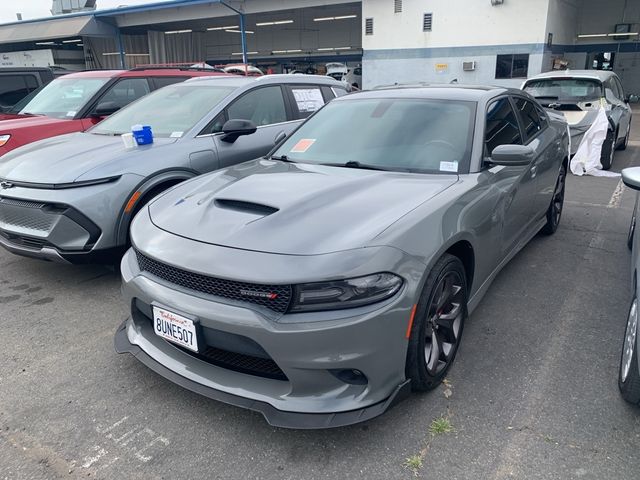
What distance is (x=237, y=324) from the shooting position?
2.17 metres

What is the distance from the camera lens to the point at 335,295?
7.12ft

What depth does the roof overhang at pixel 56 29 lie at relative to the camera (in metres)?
28.8

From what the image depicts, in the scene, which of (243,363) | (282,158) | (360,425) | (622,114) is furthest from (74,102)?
(622,114)

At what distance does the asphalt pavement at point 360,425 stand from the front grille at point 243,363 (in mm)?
351

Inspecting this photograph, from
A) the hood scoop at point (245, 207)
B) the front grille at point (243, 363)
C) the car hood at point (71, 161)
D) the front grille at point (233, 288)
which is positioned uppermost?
the hood scoop at point (245, 207)

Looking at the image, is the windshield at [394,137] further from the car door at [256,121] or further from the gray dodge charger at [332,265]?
the car door at [256,121]

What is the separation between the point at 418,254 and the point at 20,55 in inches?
1568

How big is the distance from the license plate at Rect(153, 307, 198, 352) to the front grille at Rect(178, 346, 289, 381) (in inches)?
3.5

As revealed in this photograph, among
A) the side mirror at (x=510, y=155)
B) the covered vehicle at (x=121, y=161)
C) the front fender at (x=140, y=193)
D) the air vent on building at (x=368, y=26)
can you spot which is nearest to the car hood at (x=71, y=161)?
the covered vehicle at (x=121, y=161)

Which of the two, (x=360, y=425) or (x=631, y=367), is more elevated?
(x=631, y=367)

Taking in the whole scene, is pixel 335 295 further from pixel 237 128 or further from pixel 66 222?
pixel 237 128

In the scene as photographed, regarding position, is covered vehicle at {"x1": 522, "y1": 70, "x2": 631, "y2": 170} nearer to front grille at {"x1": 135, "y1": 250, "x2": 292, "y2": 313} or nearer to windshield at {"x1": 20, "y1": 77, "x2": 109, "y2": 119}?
windshield at {"x1": 20, "y1": 77, "x2": 109, "y2": 119}

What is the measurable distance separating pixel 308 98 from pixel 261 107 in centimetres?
78

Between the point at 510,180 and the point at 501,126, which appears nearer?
the point at 510,180
